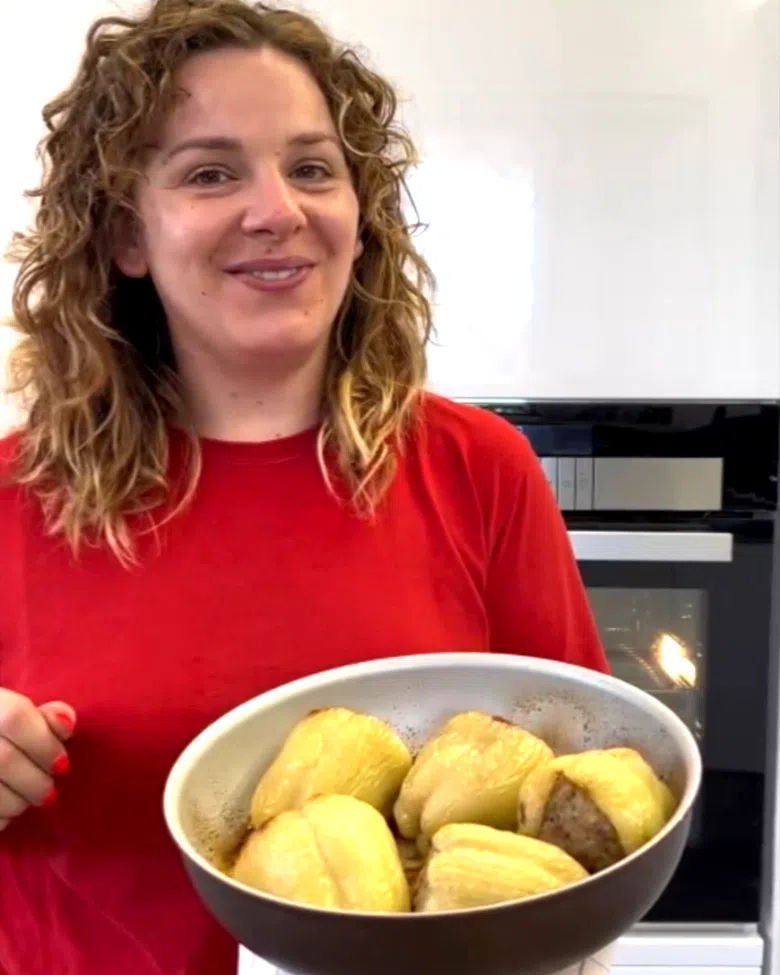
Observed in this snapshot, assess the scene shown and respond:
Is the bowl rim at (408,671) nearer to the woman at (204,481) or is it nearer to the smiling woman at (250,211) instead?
the woman at (204,481)

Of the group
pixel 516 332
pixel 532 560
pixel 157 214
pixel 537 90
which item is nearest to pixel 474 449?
pixel 532 560

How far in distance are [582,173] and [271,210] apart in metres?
0.54

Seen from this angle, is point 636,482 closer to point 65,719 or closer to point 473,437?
point 473,437

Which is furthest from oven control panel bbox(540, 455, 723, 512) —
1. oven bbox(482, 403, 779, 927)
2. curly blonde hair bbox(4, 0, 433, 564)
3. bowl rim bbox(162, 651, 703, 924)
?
bowl rim bbox(162, 651, 703, 924)

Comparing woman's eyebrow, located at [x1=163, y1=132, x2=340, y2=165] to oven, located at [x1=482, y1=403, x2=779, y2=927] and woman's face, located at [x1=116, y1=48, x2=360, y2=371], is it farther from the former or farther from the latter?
oven, located at [x1=482, y1=403, x2=779, y2=927]

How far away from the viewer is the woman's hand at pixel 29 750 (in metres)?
0.69

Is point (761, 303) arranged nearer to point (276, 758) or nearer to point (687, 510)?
point (687, 510)

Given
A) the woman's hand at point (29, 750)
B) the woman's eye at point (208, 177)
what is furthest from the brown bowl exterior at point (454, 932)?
the woman's eye at point (208, 177)

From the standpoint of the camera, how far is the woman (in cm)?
78

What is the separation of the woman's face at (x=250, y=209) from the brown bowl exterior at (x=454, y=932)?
42 cm

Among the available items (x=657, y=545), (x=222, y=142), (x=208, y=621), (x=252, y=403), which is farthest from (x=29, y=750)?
(x=657, y=545)

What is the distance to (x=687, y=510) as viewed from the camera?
1267mm

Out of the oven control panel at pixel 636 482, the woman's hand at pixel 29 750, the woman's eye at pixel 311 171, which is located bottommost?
the woman's hand at pixel 29 750

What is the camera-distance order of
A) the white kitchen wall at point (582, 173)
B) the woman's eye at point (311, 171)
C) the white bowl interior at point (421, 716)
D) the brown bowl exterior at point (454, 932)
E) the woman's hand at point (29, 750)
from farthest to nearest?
the white kitchen wall at point (582, 173) → the woman's eye at point (311, 171) → the woman's hand at point (29, 750) → the white bowl interior at point (421, 716) → the brown bowl exterior at point (454, 932)
